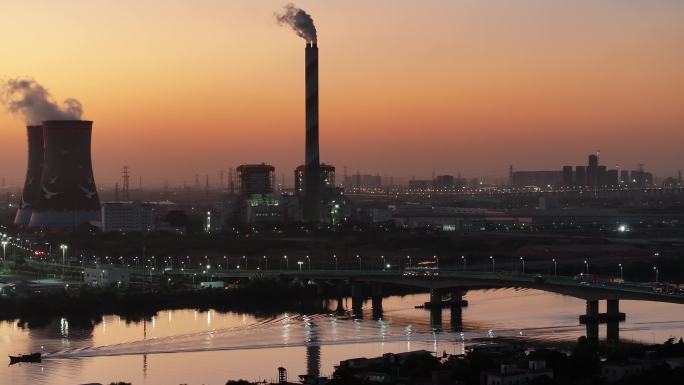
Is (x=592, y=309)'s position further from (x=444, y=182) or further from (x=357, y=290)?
(x=444, y=182)

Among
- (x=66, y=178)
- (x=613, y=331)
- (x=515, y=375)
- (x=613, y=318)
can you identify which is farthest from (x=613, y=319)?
(x=66, y=178)

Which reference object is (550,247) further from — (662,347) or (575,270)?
(662,347)

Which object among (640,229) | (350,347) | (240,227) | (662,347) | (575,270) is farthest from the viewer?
(640,229)

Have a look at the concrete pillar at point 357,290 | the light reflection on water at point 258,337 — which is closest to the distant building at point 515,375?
the light reflection on water at point 258,337

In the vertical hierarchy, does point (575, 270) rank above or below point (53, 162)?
below

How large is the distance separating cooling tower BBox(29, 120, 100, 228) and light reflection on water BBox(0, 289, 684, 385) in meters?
12.7

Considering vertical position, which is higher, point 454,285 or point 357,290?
point 454,285

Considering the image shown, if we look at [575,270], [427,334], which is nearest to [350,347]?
[427,334]

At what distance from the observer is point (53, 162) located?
38.7 m

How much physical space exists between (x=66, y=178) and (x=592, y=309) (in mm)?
20031

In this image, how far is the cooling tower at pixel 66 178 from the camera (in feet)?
126

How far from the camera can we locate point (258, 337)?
2197cm

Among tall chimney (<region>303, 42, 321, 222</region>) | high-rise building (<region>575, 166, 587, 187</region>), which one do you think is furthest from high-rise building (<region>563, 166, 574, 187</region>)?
tall chimney (<region>303, 42, 321, 222</region>)

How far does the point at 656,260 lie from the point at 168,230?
1800 centimetres
